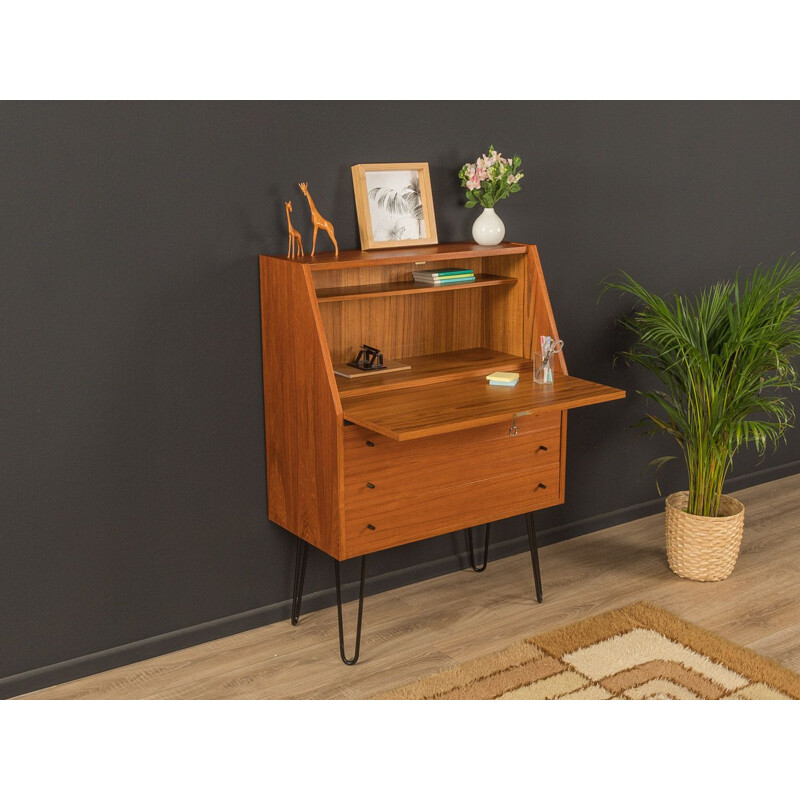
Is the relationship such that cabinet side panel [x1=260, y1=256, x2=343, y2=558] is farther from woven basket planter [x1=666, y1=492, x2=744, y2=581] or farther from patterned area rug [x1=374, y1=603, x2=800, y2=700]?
woven basket planter [x1=666, y1=492, x2=744, y2=581]

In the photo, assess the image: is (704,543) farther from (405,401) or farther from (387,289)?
(387,289)

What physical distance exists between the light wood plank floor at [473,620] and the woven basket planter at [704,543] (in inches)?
1.9

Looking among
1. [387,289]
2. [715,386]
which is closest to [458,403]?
[387,289]

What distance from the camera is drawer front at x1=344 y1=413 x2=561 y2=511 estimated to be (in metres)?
2.93

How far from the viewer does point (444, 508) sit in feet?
10.2

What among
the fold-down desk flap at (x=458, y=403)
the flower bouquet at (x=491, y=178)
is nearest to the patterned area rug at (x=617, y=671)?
the fold-down desk flap at (x=458, y=403)

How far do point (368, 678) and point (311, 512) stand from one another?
52 cm

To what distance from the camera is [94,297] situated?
2840 millimetres

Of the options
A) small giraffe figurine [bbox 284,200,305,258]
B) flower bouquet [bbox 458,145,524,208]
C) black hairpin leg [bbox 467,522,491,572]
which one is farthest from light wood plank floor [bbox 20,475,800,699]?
flower bouquet [bbox 458,145,524,208]

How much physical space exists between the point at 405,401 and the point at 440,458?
211 millimetres

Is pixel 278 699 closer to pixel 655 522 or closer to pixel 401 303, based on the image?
pixel 401 303

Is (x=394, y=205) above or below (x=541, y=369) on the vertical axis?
above

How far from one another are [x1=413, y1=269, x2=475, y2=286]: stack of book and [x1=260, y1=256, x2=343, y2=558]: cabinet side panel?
1.65ft

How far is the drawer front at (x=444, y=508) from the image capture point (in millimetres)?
2982
